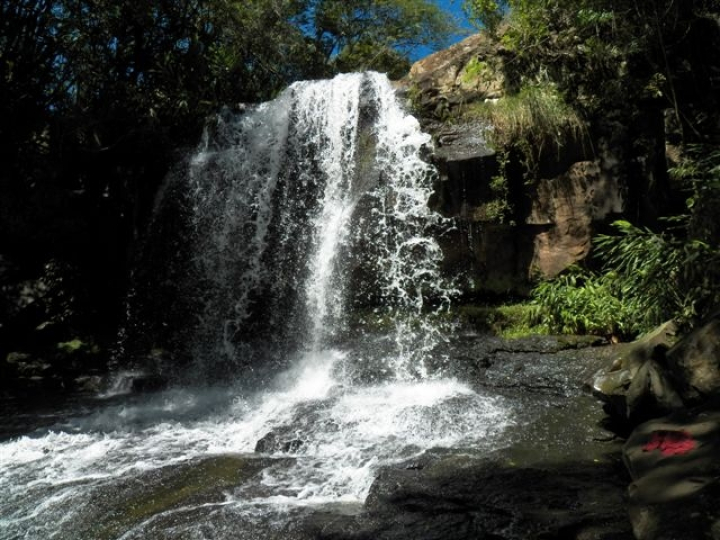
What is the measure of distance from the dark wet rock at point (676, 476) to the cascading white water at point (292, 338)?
1541 mm

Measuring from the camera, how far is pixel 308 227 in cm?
928

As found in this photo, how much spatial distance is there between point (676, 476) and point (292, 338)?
614 centimetres

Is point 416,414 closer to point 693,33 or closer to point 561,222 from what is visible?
point 561,222

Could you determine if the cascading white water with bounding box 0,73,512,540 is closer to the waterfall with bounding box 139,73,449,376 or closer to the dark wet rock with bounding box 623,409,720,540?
the waterfall with bounding box 139,73,449,376

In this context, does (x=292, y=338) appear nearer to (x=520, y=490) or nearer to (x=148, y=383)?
(x=148, y=383)

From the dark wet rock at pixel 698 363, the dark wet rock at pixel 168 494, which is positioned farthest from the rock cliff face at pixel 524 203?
the dark wet rock at pixel 168 494

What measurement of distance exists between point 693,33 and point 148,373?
375 inches

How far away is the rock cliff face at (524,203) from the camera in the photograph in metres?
8.24

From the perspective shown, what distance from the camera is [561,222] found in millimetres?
8328

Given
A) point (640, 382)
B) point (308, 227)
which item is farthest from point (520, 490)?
point (308, 227)

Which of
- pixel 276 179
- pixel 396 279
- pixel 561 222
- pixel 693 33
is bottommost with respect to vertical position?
pixel 396 279

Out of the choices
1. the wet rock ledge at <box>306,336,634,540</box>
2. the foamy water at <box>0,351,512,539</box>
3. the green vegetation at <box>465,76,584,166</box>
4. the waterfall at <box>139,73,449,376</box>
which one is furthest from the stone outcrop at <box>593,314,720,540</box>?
the green vegetation at <box>465,76,584,166</box>

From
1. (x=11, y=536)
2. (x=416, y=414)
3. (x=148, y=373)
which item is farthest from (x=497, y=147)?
(x=11, y=536)

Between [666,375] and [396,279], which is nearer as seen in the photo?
[666,375]
